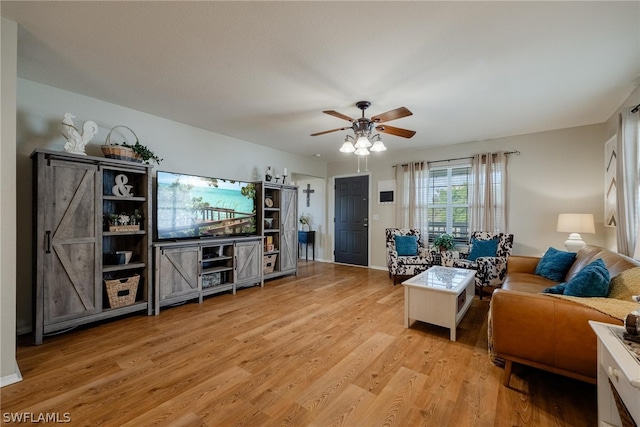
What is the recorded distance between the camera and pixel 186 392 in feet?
5.88

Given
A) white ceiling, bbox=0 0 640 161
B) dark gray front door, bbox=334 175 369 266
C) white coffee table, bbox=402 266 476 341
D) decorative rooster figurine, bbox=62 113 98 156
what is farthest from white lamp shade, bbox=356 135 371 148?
dark gray front door, bbox=334 175 369 266

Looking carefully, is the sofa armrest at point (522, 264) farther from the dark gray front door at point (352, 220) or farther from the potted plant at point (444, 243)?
the dark gray front door at point (352, 220)

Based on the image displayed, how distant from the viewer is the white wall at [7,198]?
1819mm

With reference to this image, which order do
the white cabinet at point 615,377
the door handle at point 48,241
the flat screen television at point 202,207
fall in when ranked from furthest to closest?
the flat screen television at point 202,207 → the door handle at point 48,241 → the white cabinet at point 615,377

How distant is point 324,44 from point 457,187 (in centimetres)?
393

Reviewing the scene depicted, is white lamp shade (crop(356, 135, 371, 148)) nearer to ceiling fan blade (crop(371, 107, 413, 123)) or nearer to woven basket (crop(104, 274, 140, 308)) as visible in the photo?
ceiling fan blade (crop(371, 107, 413, 123))

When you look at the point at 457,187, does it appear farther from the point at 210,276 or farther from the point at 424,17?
the point at 210,276

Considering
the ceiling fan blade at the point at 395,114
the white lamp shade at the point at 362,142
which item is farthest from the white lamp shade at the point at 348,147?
the ceiling fan blade at the point at 395,114

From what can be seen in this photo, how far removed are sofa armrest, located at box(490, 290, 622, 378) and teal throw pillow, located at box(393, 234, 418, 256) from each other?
292 centimetres

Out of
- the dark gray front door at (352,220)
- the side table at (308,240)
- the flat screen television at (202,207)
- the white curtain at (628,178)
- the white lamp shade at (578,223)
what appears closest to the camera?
the white curtain at (628,178)

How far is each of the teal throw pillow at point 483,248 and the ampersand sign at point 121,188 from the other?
16.0ft

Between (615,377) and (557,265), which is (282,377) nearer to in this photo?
(615,377)

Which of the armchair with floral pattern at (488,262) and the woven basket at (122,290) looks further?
the armchair with floral pattern at (488,262)

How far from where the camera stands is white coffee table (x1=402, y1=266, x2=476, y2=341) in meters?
2.61
